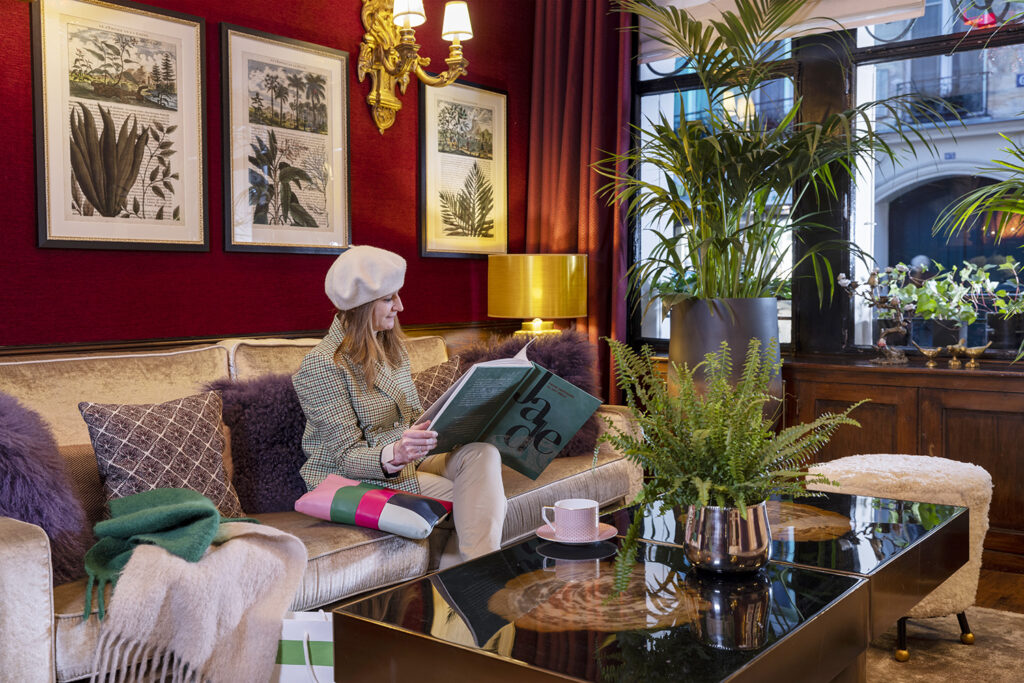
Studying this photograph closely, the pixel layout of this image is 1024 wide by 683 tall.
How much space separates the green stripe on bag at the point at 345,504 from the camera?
234 centimetres

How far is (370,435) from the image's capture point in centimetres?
252

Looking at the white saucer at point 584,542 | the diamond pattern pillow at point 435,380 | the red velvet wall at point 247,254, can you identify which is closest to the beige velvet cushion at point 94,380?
the red velvet wall at point 247,254

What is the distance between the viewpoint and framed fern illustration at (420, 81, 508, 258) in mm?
4086

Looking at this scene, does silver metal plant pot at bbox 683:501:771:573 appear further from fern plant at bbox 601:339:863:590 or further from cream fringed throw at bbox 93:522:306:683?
cream fringed throw at bbox 93:522:306:683

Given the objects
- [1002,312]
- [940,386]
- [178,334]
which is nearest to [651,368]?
[178,334]

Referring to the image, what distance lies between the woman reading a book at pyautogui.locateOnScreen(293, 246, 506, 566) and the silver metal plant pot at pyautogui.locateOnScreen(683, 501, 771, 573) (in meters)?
0.89

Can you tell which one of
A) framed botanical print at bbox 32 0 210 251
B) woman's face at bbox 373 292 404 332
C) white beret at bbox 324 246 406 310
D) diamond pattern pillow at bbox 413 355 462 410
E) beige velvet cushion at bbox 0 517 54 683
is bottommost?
beige velvet cushion at bbox 0 517 54 683

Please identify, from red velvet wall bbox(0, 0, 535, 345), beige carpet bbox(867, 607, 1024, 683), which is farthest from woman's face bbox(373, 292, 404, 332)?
beige carpet bbox(867, 607, 1024, 683)

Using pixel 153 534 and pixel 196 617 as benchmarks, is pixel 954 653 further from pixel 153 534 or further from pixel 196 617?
pixel 153 534

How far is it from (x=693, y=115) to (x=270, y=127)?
210 centimetres

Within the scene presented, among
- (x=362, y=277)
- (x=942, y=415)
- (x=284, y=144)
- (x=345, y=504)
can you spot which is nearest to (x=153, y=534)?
(x=345, y=504)

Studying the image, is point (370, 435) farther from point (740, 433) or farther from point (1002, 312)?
point (1002, 312)

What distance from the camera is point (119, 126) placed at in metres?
2.91

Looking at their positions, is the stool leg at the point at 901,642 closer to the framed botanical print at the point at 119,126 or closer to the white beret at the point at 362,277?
the white beret at the point at 362,277
